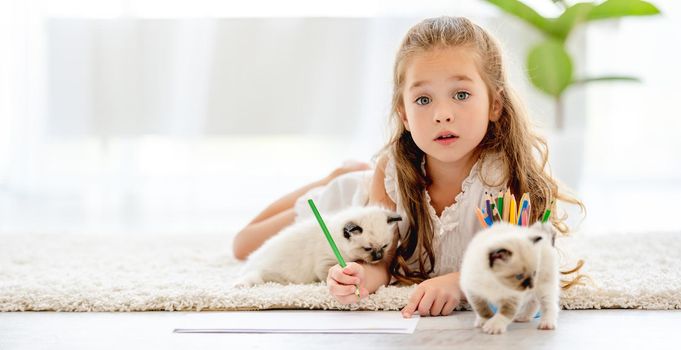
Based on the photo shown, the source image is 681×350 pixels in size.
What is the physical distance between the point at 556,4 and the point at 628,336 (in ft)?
7.68

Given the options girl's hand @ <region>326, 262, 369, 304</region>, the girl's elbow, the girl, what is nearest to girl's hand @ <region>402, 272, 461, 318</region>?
the girl

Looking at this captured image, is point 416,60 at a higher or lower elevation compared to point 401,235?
higher

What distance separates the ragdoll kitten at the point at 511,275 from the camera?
141 cm

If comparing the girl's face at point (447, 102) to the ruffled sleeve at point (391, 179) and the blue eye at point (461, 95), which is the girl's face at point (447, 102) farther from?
the ruffled sleeve at point (391, 179)

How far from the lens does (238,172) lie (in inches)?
159

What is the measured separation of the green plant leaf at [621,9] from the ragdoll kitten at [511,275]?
6.94 feet

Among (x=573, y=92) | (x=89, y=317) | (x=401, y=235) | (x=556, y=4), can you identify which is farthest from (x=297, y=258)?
(x=573, y=92)

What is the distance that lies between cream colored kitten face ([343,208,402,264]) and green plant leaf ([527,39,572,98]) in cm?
175

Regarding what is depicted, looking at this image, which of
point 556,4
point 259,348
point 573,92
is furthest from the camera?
point 573,92

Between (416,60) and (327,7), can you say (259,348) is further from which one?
(327,7)

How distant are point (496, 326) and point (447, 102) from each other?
502 mm

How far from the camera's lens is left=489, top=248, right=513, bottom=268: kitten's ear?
1.40m

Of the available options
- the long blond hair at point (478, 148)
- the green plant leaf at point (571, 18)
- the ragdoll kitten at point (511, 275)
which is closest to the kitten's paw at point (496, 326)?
the ragdoll kitten at point (511, 275)

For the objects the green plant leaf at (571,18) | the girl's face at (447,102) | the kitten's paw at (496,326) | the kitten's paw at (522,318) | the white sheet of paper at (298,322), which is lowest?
the white sheet of paper at (298,322)
